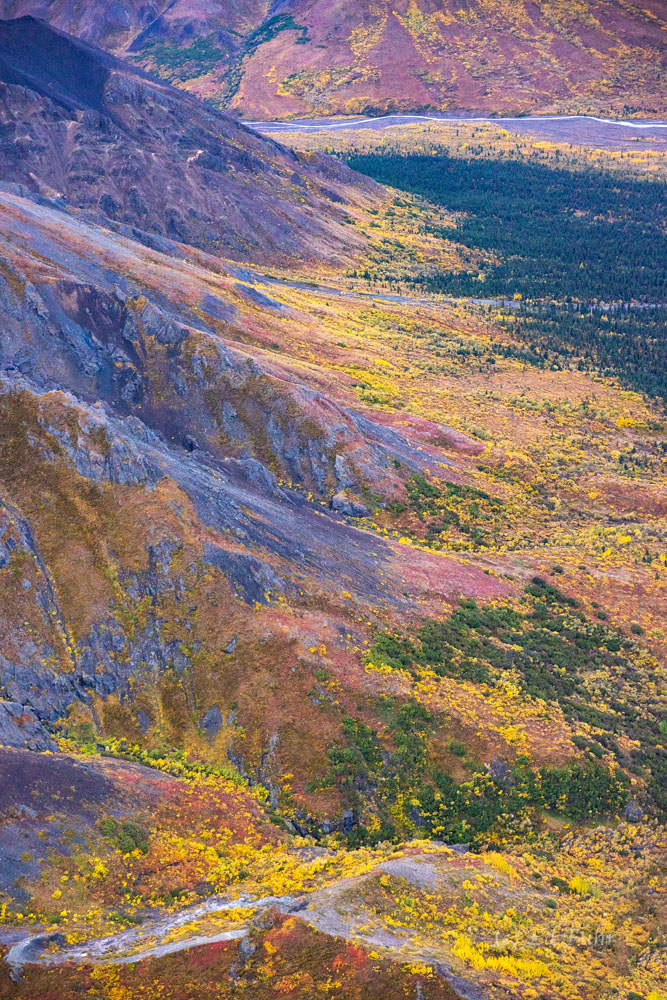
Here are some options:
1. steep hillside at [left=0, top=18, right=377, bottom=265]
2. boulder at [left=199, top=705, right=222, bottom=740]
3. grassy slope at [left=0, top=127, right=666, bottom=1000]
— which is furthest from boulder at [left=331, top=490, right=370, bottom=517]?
steep hillside at [left=0, top=18, right=377, bottom=265]

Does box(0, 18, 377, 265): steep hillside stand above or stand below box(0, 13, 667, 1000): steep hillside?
above

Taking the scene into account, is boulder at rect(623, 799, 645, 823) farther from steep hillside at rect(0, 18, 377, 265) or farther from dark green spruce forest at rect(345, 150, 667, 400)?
steep hillside at rect(0, 18, 377, 265)

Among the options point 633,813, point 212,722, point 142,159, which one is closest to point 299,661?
point 212,722

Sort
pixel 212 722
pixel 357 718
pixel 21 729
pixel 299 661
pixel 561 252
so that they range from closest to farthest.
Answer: pixel 21 729, pixel 212 722, pixel 357 718, pixel 299 661, pixel 561 252

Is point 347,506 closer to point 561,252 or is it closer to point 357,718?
point 357,718

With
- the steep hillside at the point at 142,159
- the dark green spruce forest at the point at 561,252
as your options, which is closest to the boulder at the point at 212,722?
the steep hillside at the point at 142,159

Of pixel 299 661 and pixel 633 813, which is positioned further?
pixel 299 661

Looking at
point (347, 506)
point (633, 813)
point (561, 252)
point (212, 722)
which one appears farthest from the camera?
point (561, 252)

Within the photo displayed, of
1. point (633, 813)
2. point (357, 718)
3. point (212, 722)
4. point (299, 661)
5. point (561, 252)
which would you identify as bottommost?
point (633, 813)

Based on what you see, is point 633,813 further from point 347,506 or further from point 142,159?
point 142,159

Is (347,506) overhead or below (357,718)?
overhead

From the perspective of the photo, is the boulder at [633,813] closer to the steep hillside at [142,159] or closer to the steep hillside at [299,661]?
the steep hillside at [299,661]

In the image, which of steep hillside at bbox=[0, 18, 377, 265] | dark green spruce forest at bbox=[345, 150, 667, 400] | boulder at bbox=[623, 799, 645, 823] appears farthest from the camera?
steep hillside at bbox=[0, 18, 377, 265]
